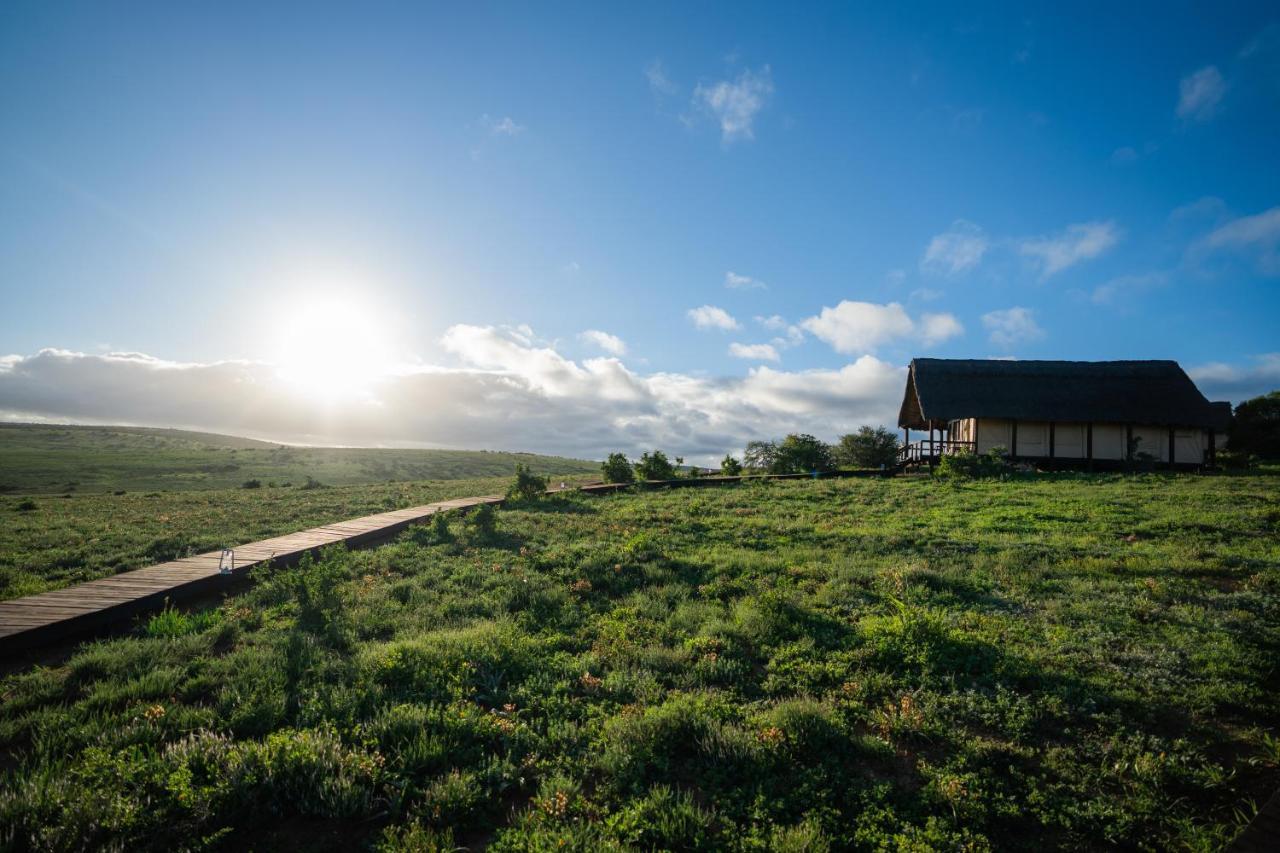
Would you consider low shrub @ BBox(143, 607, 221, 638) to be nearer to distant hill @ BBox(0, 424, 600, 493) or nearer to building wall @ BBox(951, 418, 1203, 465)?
building wall @ BBox(951, 418, 1203, 465)

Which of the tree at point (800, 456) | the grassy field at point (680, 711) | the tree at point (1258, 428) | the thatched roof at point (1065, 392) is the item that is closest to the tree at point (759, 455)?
the tree at point (800, 456)

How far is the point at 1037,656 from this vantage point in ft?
19.9

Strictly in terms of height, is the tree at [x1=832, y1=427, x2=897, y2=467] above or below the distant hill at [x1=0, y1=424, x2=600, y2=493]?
above

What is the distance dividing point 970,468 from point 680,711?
23577mm

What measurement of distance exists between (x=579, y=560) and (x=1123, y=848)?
27.0 feet

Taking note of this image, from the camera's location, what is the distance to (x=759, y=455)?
3619 cm

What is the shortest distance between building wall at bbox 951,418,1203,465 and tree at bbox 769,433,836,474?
29.3 feet

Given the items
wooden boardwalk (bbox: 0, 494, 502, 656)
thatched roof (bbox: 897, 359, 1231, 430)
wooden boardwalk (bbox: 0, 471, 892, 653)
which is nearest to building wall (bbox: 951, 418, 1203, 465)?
thatched roof (bbox: 897, 359, 1231, 430)

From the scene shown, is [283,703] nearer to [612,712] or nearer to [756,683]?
[612,712]

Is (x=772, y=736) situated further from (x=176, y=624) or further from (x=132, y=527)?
(x=132, y=527)

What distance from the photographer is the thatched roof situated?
2878 centimetres

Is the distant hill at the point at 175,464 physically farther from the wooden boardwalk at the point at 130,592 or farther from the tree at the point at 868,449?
the wooden boardwalk at the point at 130,592

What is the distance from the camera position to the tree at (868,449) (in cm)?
3394

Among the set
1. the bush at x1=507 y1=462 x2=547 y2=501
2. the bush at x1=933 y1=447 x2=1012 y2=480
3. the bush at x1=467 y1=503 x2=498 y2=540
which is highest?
the bush at x1=933 y1=447 x2=1012 y2=480
